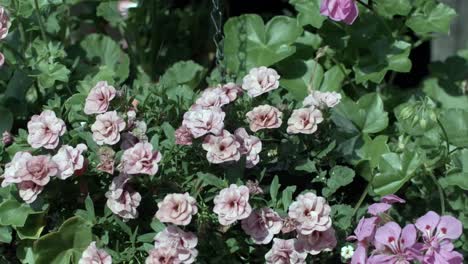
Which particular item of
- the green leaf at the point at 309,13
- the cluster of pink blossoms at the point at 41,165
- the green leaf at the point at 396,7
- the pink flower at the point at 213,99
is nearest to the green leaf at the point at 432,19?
the green leaf at the point at 396,7

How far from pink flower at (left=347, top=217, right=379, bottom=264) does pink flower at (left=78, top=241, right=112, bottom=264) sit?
1.61ft

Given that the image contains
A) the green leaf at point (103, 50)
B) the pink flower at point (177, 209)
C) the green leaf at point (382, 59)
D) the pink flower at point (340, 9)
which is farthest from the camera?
the green leaf at point (103, 50)

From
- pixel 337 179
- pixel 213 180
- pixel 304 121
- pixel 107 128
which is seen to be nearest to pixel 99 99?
pixel 107 128

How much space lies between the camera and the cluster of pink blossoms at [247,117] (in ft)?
5.61

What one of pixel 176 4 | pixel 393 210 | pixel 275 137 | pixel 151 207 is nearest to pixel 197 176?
pixel 151 207

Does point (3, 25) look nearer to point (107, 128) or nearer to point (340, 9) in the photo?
point (107, 128)

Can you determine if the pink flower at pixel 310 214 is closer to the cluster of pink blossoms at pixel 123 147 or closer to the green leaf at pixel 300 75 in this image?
the cluster of pink blossoms at pixel 123 147

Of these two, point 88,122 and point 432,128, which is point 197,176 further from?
point 432,128

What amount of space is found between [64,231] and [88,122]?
10.5 inches

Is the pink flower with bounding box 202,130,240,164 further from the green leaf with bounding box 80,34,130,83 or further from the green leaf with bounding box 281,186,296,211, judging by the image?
the green leaf with bounding box 80,34,130,83

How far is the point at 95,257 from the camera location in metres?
1.67

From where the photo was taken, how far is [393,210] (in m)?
2.06

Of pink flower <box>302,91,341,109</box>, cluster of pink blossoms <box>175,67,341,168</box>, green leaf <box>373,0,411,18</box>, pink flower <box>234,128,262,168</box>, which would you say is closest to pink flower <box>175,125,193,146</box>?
cluster of pink blossoms <box>175,67,341,168</box>

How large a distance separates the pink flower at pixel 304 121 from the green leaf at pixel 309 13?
43cm
